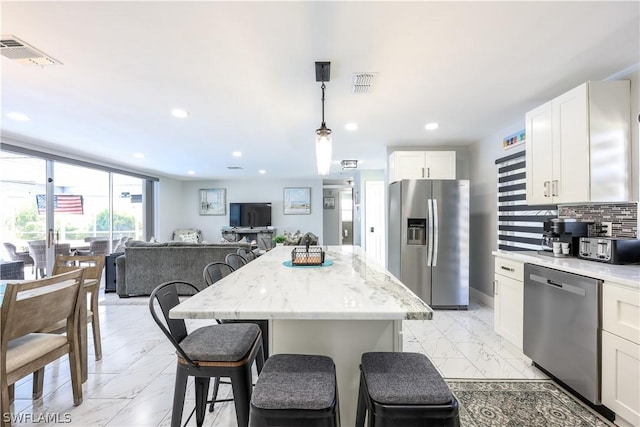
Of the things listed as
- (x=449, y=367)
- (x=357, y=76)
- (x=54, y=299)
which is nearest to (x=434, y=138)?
(x=357, y=76)

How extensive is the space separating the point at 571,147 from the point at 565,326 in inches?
54.9

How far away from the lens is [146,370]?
7.75 feet

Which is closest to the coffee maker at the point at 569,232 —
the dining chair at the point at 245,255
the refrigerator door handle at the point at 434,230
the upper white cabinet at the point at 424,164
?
the refrigerator door handle at the point at 434,230

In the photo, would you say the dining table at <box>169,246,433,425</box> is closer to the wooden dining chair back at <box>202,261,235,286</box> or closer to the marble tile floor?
the wooden dining chair back at <box>202,261,235,286</box>

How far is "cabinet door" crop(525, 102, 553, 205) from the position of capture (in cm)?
251

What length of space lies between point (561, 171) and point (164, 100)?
142 inches

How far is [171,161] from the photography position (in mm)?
5703

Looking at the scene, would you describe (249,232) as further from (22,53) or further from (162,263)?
(22,53)

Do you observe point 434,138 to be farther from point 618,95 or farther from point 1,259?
point 1,259

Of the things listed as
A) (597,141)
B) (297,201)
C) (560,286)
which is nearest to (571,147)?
(597,141)

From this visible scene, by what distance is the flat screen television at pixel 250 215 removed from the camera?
8461 mm

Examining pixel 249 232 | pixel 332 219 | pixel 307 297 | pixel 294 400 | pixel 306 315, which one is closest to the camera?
pixel 294 400

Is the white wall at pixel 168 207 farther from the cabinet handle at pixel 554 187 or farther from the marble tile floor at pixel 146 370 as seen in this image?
the cabinet handle at pixel 554 187

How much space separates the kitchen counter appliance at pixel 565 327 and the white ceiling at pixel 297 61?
1.57 metres
